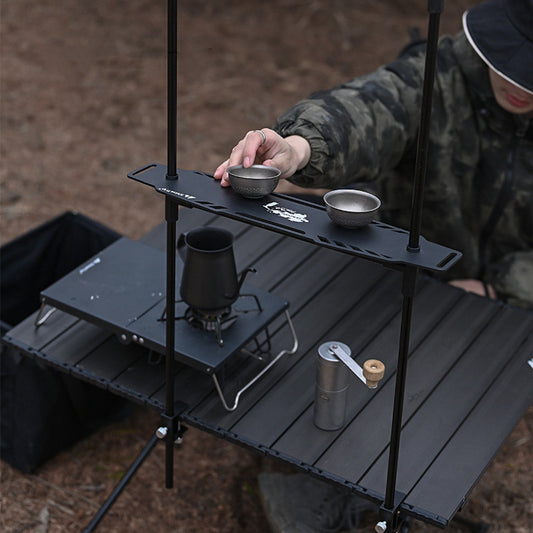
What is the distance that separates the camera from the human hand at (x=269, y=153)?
1.74 m

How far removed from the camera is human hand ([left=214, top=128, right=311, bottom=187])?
174 cm

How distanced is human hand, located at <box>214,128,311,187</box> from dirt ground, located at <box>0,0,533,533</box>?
109 cm

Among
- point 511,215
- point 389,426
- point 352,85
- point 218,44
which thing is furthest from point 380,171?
point 218,44

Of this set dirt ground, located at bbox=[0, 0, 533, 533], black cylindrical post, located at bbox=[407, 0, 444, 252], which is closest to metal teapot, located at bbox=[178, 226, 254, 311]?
black cylindrical post, located at bbox=[407, 0, 444, 252]

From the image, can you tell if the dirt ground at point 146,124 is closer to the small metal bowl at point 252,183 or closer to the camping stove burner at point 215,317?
the camping stove burner at point 215,317

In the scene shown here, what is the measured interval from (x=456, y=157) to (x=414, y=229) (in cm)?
137

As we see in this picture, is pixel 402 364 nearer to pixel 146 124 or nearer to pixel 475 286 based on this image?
pixel 475 286

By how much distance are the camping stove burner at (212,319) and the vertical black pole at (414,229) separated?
1.78 ft

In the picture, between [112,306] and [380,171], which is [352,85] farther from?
[112,306]

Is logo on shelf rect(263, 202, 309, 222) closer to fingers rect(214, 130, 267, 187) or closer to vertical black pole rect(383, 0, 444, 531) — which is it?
fingers rect(214, 130, 267, 187)

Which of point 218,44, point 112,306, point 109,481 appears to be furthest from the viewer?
point 218,44

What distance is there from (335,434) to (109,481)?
993 mm

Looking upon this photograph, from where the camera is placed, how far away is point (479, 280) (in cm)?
293

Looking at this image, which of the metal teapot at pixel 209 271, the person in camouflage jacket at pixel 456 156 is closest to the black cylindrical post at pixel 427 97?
the metal teapot at pixel 209 271
